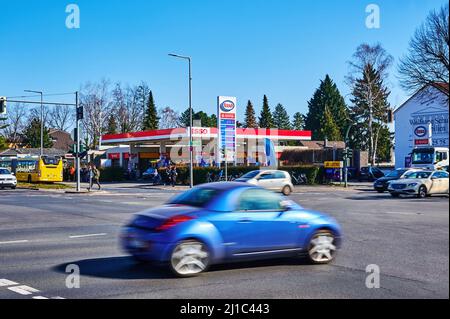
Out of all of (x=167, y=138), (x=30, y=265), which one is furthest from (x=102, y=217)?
(x=167, y=138)

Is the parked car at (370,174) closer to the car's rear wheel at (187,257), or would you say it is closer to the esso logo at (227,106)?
the esso logo at (227,106)

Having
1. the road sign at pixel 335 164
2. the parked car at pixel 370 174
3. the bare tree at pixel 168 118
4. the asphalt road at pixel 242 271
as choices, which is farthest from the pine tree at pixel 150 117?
the asphalt road at pixel 242 271

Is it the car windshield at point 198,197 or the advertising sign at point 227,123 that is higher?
the advertising sign at point 227,123

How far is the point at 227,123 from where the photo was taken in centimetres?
4188

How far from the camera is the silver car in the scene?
99.0 ft

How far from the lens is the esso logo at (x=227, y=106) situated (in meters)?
41.2

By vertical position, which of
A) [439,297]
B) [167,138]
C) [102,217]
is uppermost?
[167,138]

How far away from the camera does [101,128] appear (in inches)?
2938

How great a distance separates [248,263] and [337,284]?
205cm

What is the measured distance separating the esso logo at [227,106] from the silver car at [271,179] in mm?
11614

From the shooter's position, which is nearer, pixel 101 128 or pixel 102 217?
pixel 102 217

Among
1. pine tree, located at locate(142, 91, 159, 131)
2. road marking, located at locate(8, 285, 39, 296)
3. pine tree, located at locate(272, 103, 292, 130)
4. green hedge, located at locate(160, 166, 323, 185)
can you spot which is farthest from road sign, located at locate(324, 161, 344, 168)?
pine tree, located at locate(272, 103, 292, 130)

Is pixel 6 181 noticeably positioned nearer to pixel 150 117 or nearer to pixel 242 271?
pixel 242 271
